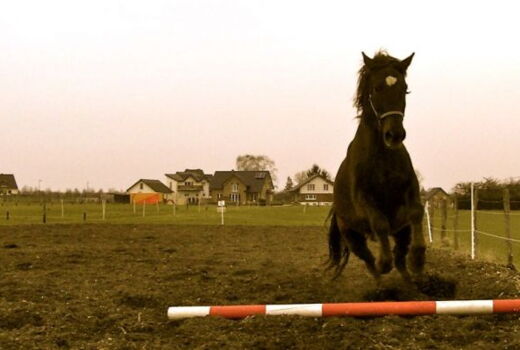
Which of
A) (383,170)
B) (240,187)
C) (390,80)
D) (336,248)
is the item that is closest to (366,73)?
(390,80)

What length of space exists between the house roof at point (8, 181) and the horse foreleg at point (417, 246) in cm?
11544

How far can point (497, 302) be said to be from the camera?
539 cm

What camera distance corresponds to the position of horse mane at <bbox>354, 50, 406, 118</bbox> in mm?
6160

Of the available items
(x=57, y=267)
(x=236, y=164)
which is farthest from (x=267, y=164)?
(x=57, y=267)

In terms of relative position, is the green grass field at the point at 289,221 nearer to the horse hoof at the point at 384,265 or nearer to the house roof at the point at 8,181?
the horse hoof at the point at 384,265

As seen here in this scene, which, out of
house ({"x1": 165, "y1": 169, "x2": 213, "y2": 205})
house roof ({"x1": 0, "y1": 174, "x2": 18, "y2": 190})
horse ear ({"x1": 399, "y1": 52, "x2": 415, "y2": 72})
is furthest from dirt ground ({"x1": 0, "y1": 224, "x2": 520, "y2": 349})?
house roof ({"x1": 0, "y1": 174, "x2": 18, "y2": 190})

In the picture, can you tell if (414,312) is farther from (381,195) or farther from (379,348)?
(381,195)

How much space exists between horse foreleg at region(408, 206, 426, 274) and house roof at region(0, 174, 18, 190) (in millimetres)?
115439

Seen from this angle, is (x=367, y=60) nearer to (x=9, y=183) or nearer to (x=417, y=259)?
(x=417, y=259)

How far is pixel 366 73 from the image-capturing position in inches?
252

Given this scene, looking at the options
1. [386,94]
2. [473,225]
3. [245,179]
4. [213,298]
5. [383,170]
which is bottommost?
[213,298]

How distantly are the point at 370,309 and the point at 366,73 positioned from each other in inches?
100

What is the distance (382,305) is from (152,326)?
7.34ft

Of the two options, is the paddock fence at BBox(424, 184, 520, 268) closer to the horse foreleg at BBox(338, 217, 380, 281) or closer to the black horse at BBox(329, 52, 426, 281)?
the horse foreleg at BBox(338, 217, 380, 281)
